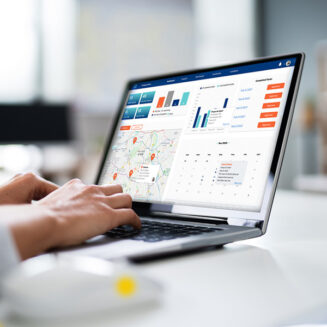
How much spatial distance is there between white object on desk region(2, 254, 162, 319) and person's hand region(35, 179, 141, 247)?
0.65ft

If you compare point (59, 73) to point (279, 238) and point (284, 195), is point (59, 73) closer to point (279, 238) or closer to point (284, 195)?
point (284, 195)

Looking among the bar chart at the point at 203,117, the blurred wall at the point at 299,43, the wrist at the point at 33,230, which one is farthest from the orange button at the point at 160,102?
the blurred wall at the point at 299,43

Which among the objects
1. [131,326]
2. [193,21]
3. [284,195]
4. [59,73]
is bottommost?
[131,326]

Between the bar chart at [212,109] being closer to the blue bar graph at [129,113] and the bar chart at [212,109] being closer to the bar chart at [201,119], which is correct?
the bar chart at [201,119]

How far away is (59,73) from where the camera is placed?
17.0 ft

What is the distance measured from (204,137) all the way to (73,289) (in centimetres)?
50

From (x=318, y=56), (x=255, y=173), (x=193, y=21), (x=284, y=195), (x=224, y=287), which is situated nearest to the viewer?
(x=224, y=287)

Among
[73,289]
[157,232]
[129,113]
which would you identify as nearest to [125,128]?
[129,113]

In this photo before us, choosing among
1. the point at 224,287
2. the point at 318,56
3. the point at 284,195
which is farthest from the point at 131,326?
the point at 318,56

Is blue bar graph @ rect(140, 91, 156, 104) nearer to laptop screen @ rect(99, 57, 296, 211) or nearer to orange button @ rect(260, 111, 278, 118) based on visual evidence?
laptop screen @ rect(99, 57, 296, 211)

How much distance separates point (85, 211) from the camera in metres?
0.66

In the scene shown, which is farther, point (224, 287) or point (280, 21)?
point (280, 21)

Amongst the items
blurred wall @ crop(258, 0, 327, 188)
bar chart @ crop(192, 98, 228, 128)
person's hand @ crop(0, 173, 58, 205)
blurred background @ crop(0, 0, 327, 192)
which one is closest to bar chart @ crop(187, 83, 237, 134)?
bar chart @ crop(192, 98, 228, 128)

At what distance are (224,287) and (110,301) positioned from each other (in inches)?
6.1
